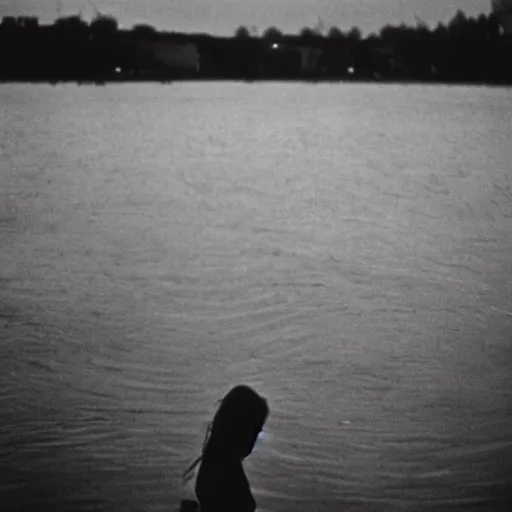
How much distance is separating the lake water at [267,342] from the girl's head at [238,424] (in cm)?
270

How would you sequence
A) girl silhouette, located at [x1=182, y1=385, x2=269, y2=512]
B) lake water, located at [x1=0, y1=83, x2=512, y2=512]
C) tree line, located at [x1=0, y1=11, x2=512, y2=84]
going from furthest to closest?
1. tree line, located at [x1=0, y1=11, x2=512, y2=84]
2. lake water, located at [x1=0, y1=83, x2=512, y2=512]
3. girl silhouette, located at [x1=182, y1=385, x2=269, y2=512]

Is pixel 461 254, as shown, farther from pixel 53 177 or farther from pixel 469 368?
pixel 53 177

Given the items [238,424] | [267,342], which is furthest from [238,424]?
[267,342]

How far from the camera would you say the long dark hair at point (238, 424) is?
3819mm

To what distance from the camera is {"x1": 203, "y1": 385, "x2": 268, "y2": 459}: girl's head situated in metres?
3.82

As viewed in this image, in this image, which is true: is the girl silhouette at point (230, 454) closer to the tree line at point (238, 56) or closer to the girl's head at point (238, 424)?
the girl's head at point (238, 424)

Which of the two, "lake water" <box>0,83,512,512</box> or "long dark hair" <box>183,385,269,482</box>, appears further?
"lake water" <box>0,83,512,512</box>

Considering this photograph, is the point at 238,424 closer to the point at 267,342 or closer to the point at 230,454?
the point at 230,454

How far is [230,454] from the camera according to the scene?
378 cm

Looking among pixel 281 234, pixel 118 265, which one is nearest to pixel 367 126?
pixel 281 234

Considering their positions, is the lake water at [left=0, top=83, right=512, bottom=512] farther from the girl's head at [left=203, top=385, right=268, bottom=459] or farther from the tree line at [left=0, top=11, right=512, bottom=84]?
the tree line at [left=0, top=11, right=512, bottom=84]

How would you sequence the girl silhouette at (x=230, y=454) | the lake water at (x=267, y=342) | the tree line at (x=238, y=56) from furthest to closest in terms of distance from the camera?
the tree line at (x=238, y=56), the lake water at (x=267, y=342), the girl silhouette at (x=230, y=454)

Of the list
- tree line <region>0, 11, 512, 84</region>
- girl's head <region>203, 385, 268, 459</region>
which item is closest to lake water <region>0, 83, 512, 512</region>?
girl's head <region>203, 385, 268, 459</region>

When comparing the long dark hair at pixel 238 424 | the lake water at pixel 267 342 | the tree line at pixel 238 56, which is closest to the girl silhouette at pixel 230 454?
the long dark hair at pixel 238 424
